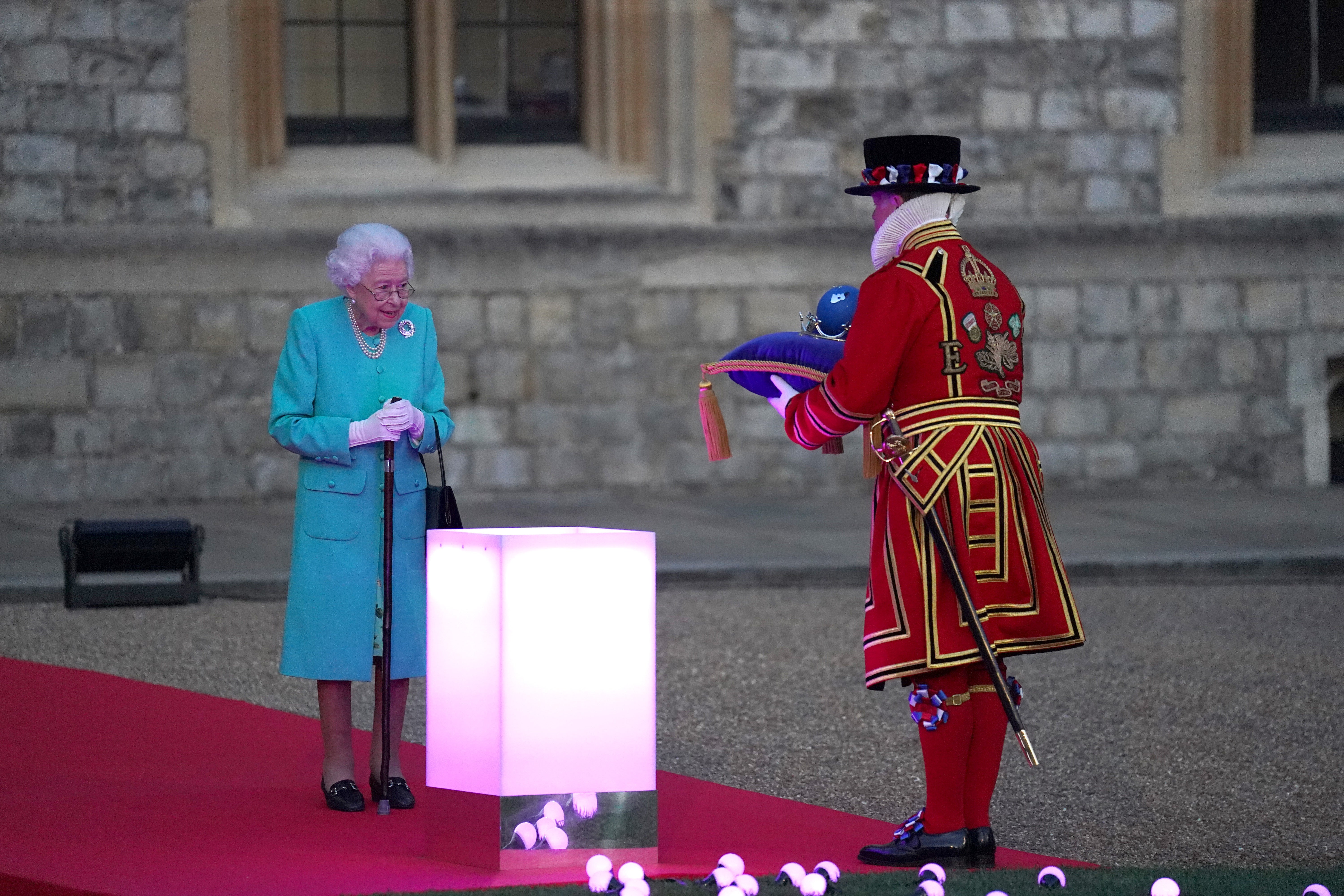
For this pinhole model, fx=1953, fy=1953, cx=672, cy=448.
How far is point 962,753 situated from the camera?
427 centimetres

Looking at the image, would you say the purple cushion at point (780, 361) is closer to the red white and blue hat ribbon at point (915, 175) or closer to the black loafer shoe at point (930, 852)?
the red white and blue hat ribbon at point (915, 175)

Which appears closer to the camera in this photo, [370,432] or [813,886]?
[813,886]

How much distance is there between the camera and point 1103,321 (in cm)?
1278

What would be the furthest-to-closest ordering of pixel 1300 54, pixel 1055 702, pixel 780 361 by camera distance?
pixel 1300 54 < pixel 1055 702 < pixel 780 361

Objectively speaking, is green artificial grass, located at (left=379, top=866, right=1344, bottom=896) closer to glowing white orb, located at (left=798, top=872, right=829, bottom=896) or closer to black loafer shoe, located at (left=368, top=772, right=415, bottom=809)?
glowing white orb, located at (left=798, top=872, right=829, bottom=896)

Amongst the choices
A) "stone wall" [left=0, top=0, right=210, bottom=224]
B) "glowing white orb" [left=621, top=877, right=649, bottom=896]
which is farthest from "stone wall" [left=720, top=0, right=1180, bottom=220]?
"glowing white orb" [left=621, top=877, right=649, bottom=896]

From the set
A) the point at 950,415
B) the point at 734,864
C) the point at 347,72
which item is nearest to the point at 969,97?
the point at 347,72

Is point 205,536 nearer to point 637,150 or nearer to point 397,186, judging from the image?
point 397,186

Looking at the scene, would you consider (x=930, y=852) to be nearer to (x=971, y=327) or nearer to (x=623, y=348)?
(x=971, y=327)

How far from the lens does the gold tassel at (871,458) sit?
14.1ft

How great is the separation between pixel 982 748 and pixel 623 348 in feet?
27.1

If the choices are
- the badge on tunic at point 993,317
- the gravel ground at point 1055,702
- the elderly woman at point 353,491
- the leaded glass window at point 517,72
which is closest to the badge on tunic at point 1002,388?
the badge on tunic at point 993,317

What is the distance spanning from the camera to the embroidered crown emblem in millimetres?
4254

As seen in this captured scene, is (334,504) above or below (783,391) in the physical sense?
below
